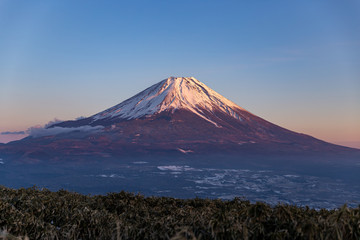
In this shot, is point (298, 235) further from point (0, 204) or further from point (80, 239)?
point (0, 204)

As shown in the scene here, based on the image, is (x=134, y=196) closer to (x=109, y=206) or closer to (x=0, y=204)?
(x=109, y=206)

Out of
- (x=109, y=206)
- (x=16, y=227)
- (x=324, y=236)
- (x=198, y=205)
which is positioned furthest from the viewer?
(x=198, y=205)

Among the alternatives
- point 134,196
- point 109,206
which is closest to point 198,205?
point 134,196

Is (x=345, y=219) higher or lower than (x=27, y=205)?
higher

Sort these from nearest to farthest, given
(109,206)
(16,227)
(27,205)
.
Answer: (16,227) < (27,205) < (109,206)

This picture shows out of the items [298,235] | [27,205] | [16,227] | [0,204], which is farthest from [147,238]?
[27,205]

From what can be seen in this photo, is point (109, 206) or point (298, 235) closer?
point (298, 235)

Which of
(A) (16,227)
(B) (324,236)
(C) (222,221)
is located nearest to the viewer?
(B) (324,236)

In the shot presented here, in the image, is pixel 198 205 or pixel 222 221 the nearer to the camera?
pixel 222 221

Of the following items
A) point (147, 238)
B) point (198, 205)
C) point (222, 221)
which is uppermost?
point (222, 221)
